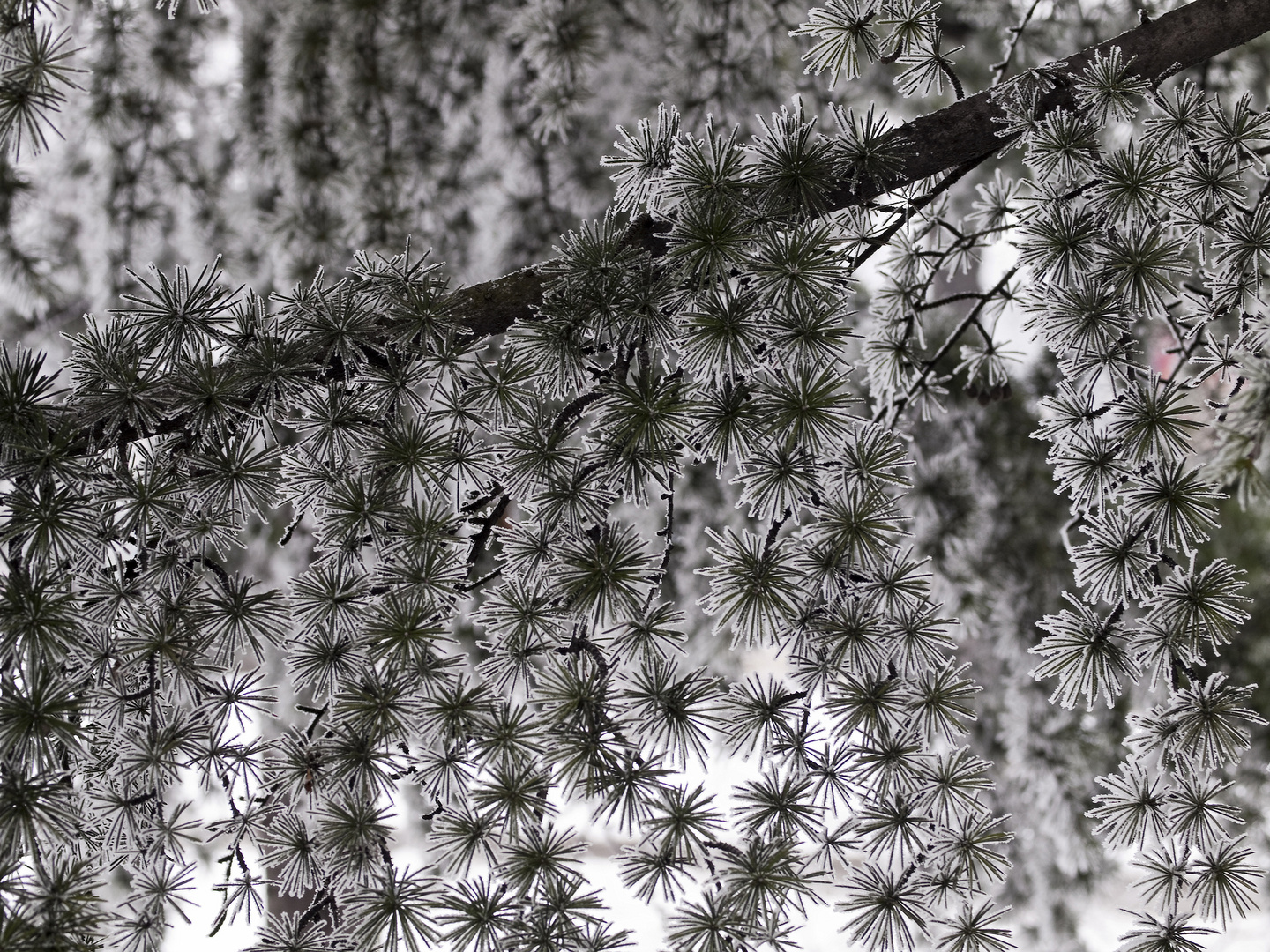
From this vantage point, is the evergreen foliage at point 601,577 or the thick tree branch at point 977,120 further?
the thick tree branch at point 977,120

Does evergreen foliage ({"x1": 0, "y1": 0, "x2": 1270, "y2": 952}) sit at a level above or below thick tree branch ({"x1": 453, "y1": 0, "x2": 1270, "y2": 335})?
→ below

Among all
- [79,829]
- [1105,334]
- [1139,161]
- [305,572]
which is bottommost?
[79,829]

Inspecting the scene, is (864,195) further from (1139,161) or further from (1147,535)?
(1147,535)

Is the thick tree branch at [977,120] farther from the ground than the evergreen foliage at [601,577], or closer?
farther from the ground

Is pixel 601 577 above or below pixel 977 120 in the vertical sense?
below

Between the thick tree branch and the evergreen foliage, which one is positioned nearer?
the evergreen foliage

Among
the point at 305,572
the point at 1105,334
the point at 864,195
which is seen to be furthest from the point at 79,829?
the point at 1105,334

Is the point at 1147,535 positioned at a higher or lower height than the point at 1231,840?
higher

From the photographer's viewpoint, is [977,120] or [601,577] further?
[977,120]
